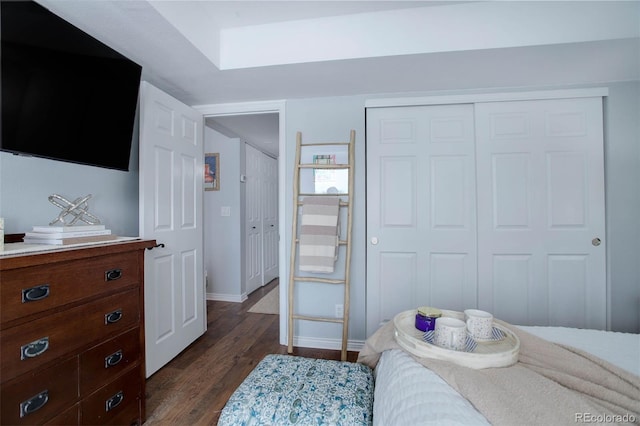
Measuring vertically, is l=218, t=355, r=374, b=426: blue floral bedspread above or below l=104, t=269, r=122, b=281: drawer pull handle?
below

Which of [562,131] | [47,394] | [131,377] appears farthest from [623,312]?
[47,394]

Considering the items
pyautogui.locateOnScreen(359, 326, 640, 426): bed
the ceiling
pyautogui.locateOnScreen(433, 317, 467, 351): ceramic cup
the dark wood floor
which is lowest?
the dark wood floor

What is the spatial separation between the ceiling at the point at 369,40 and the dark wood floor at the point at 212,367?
210cm

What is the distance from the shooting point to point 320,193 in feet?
8.14

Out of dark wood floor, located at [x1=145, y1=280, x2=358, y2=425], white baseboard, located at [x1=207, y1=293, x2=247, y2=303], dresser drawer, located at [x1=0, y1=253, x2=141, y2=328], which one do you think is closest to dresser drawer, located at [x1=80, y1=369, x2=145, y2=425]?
dark wood floor, located at [x1=145, y1=280, x2=358, y2=425]

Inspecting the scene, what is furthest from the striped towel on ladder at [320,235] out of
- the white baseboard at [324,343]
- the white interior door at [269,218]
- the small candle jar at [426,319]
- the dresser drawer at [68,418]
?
the white interior door at [269,218]

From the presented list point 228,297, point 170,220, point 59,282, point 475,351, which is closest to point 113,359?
point 59,282

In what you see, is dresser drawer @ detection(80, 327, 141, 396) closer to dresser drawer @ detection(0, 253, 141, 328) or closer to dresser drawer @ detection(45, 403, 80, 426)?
dresser drawer @ detection(45, 403, 80, 426)

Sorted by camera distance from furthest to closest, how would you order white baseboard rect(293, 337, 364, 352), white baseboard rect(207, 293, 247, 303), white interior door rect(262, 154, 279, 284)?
white interior door rect(262, 154, 279, 284) → white baseboard rect(207, 293, 247, 303) → white baseboard rect(293, 337, 364, 352)

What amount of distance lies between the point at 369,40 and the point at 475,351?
1.77 meters

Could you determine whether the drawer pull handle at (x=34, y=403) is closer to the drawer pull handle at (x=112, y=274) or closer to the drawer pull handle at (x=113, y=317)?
the drawer pull handle at (x=113, y=317)

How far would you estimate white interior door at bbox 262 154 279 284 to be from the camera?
4.64 meters

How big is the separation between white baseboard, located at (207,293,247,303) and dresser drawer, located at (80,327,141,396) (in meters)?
2.30

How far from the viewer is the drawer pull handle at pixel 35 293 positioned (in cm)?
99
